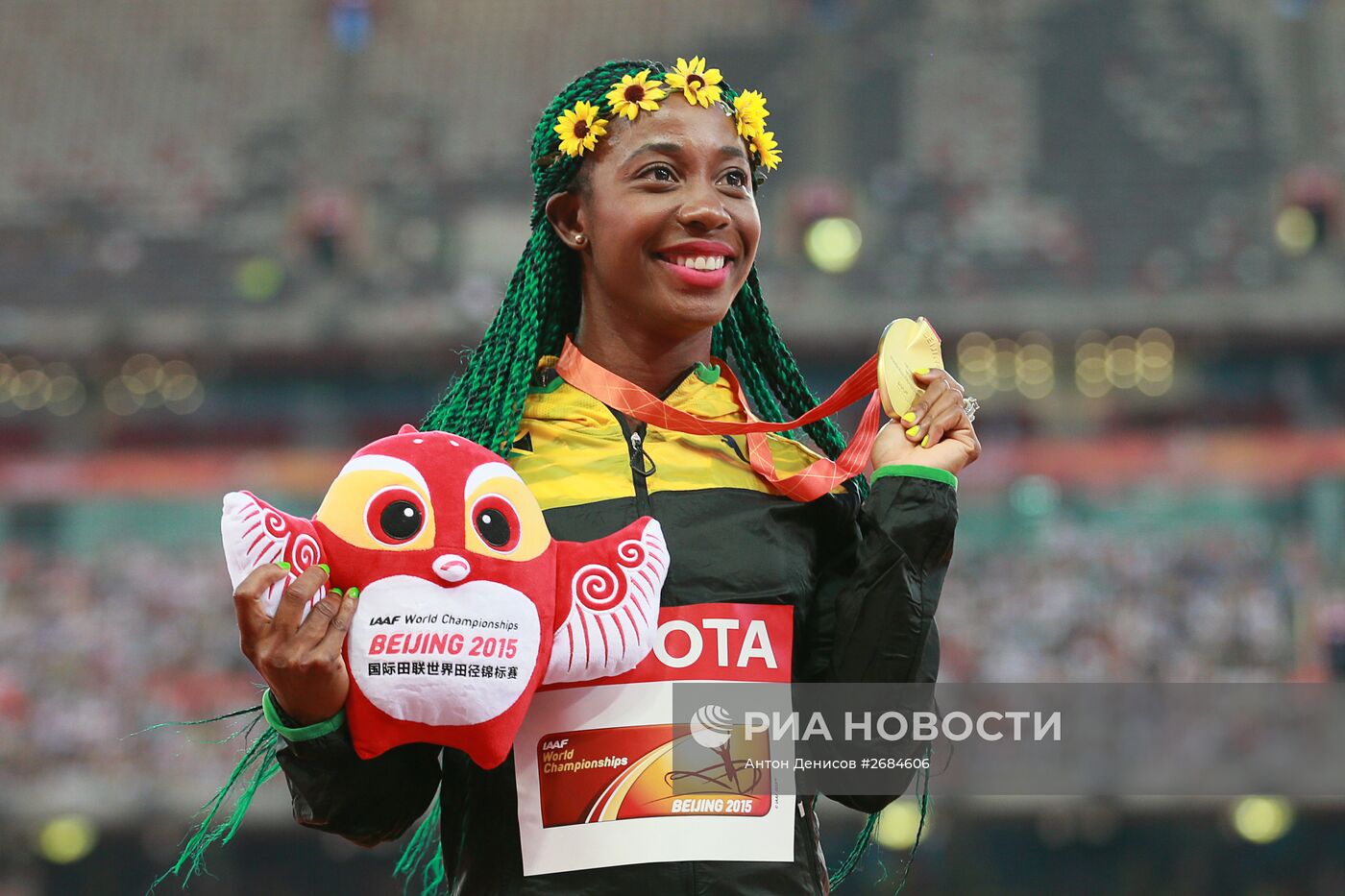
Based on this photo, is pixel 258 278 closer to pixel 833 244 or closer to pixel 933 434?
pixel 833 244

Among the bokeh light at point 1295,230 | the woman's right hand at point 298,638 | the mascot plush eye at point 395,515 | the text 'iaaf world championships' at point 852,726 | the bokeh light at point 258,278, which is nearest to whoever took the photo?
the woman's right hand at point 298,638

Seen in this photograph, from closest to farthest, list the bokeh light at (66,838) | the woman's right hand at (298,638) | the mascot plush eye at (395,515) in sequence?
the woman's right hand at (298,638) < the mascot plush eye at (395,515) < the bokeh light at (66,838)

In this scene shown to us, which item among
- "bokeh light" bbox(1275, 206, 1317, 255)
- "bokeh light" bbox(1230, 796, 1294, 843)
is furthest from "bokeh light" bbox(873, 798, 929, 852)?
"bokeh light" bbox(1275, 206, 1317, 255)

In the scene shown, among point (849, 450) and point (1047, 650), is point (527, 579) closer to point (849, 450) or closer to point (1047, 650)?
point (849, 450)

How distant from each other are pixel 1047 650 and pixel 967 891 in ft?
5.52

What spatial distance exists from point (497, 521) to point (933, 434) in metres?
0.49

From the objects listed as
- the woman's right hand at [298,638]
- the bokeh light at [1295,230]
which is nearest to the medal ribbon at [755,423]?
the woman's right hand at [298,638]

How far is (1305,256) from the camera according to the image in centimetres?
1456

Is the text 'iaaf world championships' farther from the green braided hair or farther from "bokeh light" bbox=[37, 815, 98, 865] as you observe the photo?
"bokeh light" bbox=[37, 815, 98, 865]

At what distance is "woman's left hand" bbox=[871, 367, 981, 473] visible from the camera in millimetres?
1733

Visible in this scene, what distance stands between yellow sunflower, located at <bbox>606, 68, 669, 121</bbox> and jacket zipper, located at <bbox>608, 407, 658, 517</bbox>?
0.34m

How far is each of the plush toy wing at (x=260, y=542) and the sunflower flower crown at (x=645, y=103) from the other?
0.60 metres

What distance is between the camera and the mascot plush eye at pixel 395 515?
5.05ft

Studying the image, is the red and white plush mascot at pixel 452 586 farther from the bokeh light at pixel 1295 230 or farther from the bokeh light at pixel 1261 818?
the bokeh light at pixel 1295 230
